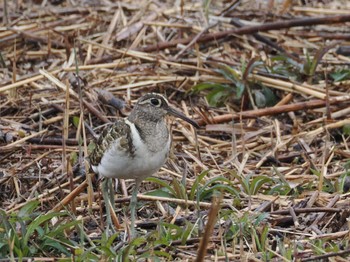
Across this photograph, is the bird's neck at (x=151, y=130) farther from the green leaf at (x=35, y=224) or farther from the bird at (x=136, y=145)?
the green leaf at (x=35, y=224)

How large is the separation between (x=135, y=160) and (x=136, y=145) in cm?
10

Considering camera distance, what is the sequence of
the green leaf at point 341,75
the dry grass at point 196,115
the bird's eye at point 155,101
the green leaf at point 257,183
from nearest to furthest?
the dry grass at point 196,115 → the bird's eye at point 155,101 → the green leaf at point 257,183 → the green leaf at point 341,75

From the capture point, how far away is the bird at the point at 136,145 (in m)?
5.36

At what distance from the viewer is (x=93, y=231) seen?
5.70m

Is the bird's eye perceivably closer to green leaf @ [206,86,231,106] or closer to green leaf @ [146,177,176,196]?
green leaf @ [146,177,176,196]

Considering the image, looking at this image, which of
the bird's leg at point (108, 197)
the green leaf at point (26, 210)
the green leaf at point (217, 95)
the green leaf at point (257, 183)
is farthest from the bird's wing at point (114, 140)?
the green leaf at point (217, 95)

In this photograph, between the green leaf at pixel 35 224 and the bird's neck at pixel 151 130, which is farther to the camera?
the bird's neck at pixel 151 130

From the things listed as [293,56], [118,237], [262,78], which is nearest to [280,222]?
[118,237]

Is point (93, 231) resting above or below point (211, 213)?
below

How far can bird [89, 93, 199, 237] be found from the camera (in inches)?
211

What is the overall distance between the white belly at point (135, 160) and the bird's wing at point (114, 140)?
0.02m

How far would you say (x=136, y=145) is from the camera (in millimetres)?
5359

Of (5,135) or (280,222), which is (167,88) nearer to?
(5,135)

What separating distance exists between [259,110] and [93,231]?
2.50m
